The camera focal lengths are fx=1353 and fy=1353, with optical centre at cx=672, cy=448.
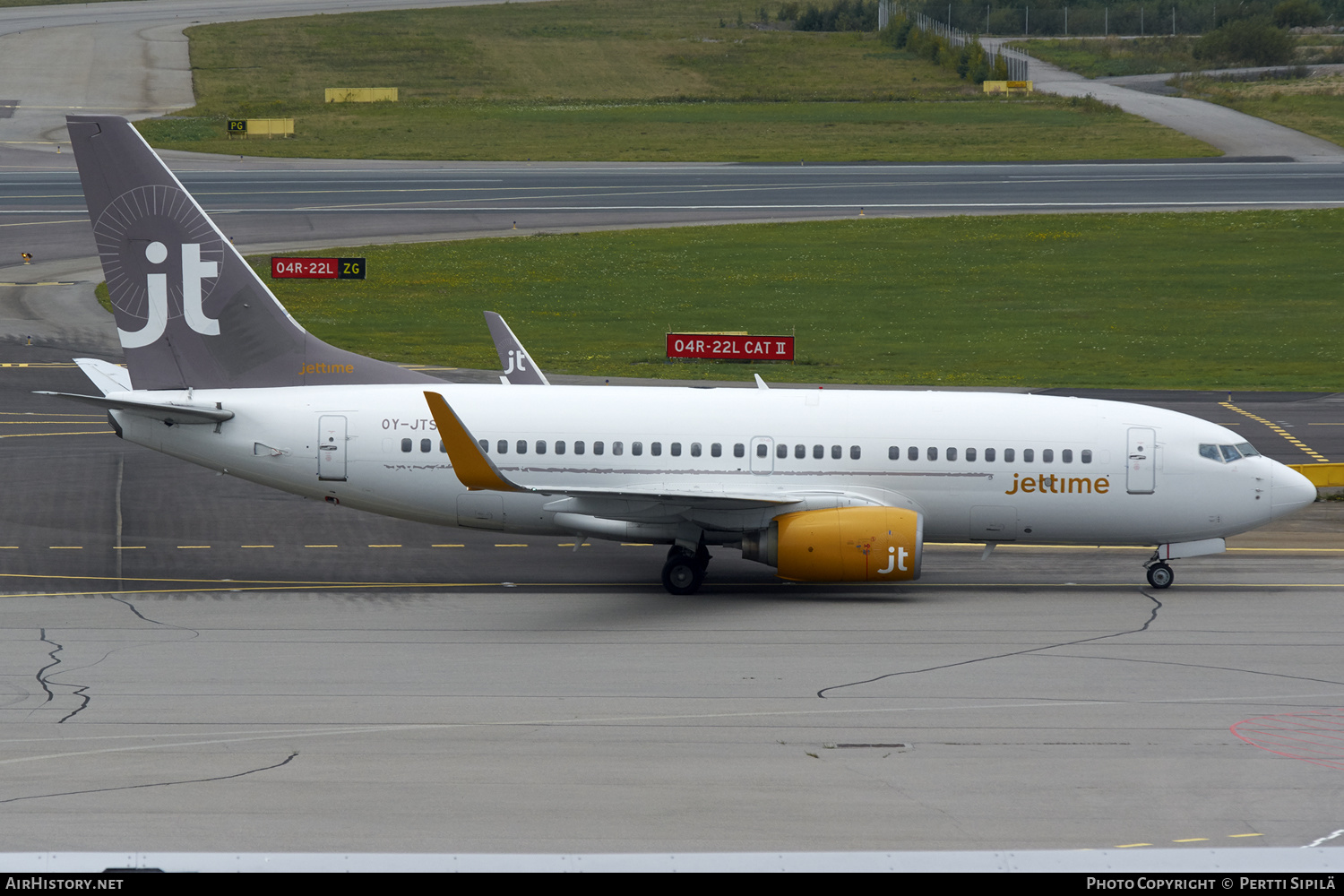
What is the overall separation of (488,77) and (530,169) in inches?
1492

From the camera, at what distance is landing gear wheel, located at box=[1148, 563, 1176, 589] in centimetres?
2817

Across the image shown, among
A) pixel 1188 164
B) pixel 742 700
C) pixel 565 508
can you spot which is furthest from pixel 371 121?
pixel 742 700

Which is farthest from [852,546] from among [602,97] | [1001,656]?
[602,97]

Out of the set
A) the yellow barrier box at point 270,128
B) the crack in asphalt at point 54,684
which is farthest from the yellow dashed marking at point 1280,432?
the yellow barrier box at point 270,128

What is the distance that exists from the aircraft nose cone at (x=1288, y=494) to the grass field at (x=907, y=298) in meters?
18.8

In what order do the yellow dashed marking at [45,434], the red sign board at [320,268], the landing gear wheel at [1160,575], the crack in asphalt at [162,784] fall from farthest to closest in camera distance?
the red sign board at [320,268], the yellow dashed marking at [45,434], the landing gear wheel at [1160,575], the crack in asphalt at [162,784]

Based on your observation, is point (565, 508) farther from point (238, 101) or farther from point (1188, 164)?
point (238, 101)

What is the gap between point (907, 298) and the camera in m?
60.3

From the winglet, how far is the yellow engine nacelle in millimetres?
5718

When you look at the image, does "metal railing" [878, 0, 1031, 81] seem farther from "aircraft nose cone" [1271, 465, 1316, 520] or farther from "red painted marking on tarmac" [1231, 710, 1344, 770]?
"red painted marking on tarmac" [1231, 710, 1344, 770]

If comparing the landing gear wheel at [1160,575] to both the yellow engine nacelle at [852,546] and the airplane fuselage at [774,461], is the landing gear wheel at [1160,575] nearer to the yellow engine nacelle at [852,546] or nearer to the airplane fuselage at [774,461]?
the airplane fuselage at [774,461]

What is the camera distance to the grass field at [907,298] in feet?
163

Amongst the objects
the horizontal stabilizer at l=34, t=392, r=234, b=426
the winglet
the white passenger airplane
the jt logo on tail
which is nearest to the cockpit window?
the white passenger airplane

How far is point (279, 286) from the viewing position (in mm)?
60469
